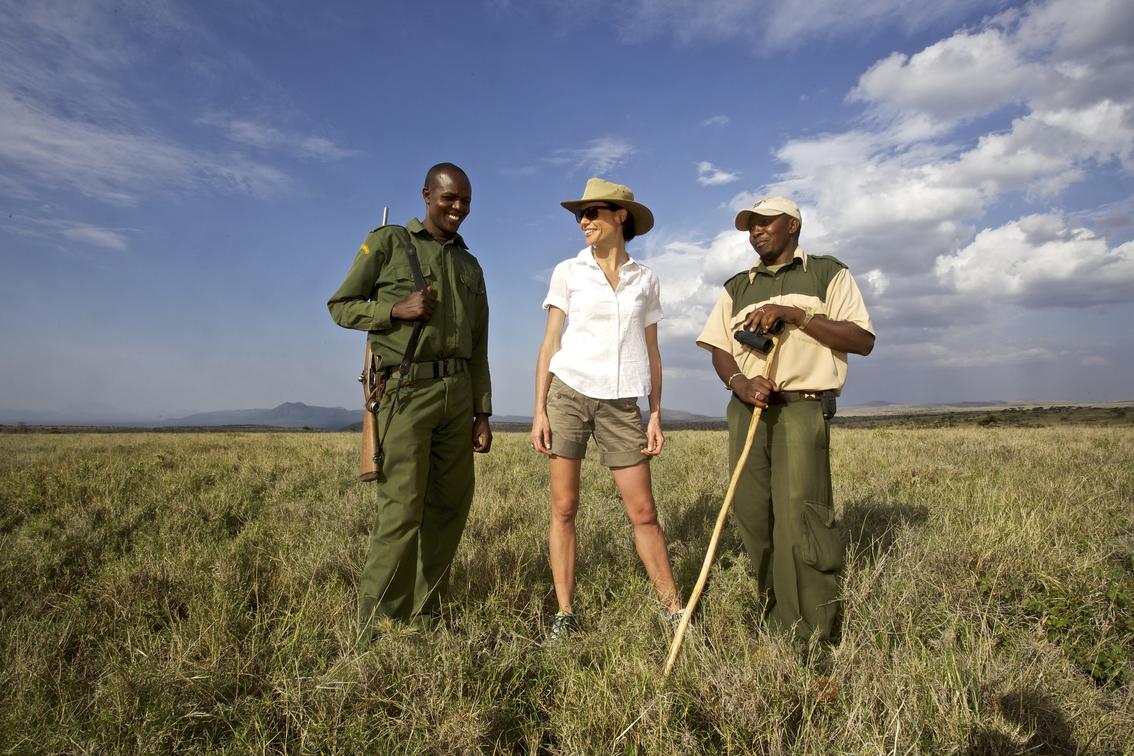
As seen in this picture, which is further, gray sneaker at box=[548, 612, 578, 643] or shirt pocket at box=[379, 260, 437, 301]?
shirt pocket at box=[379, 260, 437, 301]

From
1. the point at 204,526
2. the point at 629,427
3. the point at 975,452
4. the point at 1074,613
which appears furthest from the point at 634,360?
the point at 975,452

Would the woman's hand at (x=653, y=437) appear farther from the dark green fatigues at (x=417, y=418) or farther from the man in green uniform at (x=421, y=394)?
the dark green fatigues at (x=417, y=418)

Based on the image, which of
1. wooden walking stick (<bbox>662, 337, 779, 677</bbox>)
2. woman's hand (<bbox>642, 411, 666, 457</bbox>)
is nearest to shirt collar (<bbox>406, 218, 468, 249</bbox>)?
woman's hand (<bbox>642, 411, 666, 457</bbox>)

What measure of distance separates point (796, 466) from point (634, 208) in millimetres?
1698

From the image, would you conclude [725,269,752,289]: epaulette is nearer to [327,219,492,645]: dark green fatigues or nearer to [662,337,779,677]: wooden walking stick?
[662,337,779,677]: wooden walking stick

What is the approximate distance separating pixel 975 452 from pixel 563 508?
10.0 metres

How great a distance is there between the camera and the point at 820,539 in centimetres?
314

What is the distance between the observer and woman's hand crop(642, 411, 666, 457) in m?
3.50

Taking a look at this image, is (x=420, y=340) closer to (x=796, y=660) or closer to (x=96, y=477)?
(x=796, y=660)

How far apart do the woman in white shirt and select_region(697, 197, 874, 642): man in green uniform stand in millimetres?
543

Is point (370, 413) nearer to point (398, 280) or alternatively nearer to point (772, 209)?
point (398, 280)

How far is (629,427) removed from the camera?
346cm

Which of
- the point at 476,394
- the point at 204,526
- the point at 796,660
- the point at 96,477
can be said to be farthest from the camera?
the point at 96,477

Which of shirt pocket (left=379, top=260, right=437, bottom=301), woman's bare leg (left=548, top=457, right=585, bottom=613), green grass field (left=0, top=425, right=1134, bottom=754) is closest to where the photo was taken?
green grass field (left=0, top=425, right=1134, bottom=754)
